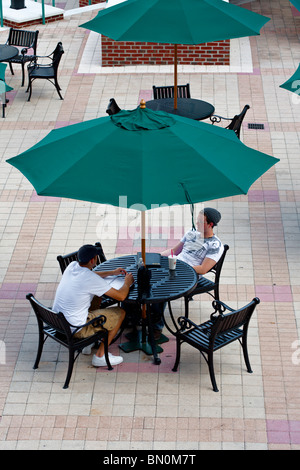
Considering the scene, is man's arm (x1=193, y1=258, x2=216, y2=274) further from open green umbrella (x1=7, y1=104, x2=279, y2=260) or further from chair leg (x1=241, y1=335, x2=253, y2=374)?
open green umbrella (x1=7, y1=104, x2=279, y2=260)

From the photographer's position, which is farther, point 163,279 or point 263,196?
point 263,196

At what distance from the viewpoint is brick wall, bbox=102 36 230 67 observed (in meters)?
16.7

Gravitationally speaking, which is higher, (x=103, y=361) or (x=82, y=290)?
(x=82, y=290)

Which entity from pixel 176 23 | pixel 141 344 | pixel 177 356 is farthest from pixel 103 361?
pixel 176 23

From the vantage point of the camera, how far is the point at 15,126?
14406 millimetres

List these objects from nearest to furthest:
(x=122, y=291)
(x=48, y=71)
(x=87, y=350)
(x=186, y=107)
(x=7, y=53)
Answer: (x=122, y=291) → (x=87, y=350) → (x=186, y=107) → (x=7, y=53) → (x=48, y=71)

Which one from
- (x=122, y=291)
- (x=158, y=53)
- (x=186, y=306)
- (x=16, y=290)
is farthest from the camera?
(x=158, y=53)

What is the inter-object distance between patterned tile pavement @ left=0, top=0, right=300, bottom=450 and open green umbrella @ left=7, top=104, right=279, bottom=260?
2.01m

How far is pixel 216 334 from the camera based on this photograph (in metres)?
8.00

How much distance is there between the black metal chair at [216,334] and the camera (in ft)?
26.1

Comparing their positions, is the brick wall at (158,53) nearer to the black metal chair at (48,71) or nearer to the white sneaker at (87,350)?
the black metal chair at (48,71)

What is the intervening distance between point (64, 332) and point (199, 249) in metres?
1.92

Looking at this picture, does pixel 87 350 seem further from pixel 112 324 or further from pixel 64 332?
pixel 64 332
